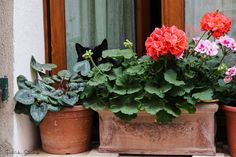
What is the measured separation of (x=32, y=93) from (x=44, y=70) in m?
0.25

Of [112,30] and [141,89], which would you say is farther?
[112,30]

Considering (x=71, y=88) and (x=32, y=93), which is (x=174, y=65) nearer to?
(x=71, y=88)

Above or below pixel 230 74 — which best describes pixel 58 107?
below

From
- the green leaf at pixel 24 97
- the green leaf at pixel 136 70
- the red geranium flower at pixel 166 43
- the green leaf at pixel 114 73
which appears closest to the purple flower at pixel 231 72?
the red geranium flower at pixel 166 43

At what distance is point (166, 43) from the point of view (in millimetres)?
1871

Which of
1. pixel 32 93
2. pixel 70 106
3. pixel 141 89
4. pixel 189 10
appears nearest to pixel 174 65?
pixel 141 89

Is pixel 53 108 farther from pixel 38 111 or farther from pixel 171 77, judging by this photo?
pixel 171 77

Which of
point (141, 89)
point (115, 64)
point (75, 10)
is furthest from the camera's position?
point (75, 10)

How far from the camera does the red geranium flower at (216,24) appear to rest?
1.95 metres

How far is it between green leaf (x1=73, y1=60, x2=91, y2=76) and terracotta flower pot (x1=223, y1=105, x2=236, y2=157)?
64cm

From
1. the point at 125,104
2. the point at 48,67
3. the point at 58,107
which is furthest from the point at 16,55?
the point at 125,104

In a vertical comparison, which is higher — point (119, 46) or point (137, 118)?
point (119, 46)

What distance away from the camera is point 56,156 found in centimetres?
207

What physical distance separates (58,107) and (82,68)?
23 cm
